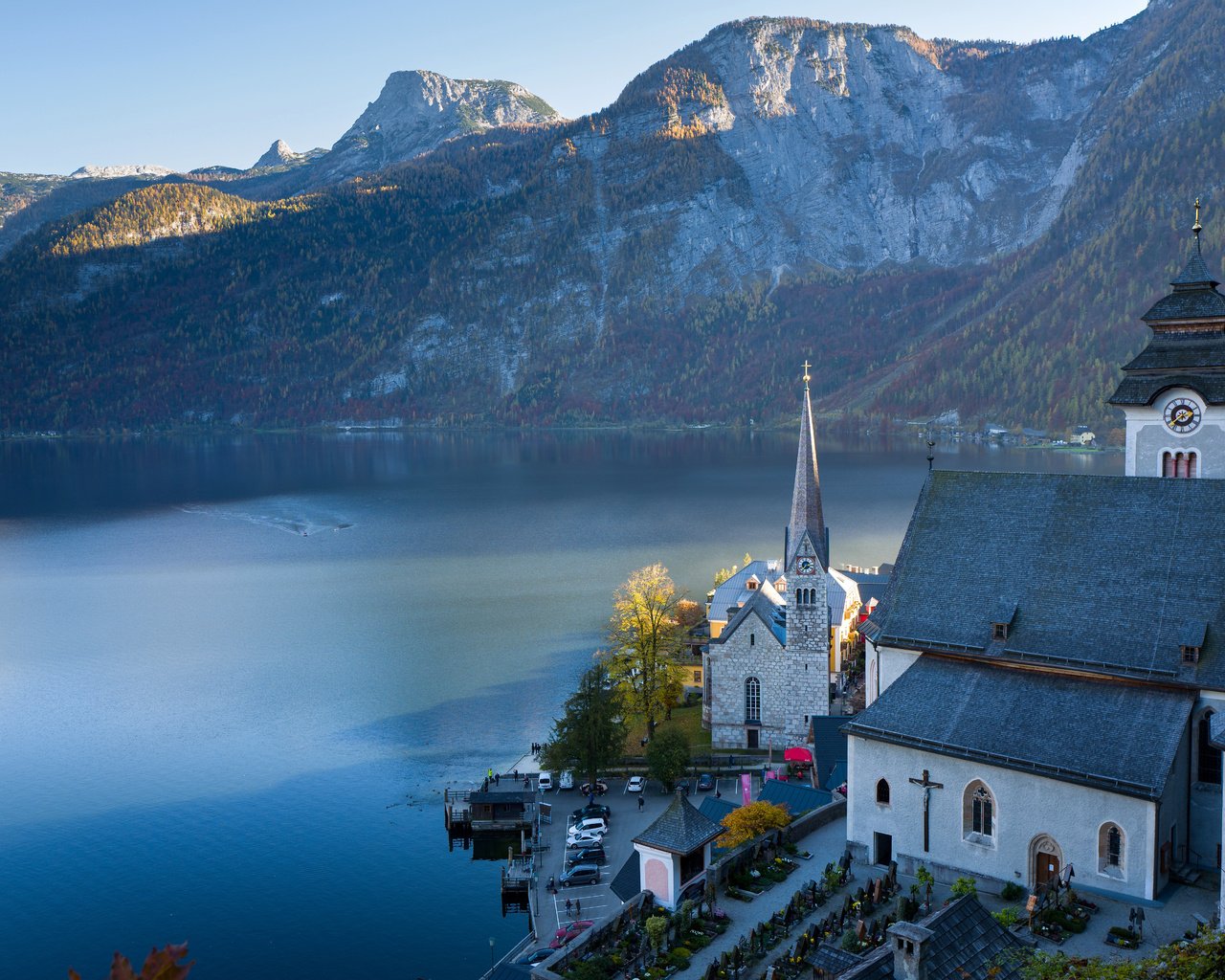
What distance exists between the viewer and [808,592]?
53.7m

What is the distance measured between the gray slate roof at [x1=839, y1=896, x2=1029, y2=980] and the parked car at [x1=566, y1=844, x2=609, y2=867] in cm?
2241

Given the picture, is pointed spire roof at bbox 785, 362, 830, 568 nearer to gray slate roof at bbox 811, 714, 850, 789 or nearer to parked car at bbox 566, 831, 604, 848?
gray slate roof at bbox 811, 714, 850, 789

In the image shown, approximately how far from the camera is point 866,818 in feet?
118

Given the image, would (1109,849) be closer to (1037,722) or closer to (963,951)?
(1037,722)

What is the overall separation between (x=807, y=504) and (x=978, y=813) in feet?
73.1

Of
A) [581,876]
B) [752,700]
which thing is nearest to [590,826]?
[581,876]

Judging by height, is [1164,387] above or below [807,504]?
above

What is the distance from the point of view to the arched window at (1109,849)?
1223 inches

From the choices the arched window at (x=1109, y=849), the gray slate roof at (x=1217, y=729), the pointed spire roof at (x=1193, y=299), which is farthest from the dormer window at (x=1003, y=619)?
the pointed spire roof at (x=1193, y=299)

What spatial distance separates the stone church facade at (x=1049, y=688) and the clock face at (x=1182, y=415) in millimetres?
11343

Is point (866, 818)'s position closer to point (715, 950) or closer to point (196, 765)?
point (715, 950)

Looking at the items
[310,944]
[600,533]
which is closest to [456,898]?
[310,944]

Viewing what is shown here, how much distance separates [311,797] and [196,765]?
8898 mm

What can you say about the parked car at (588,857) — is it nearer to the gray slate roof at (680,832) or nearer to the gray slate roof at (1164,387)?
the gray slate roof at (680,832)
